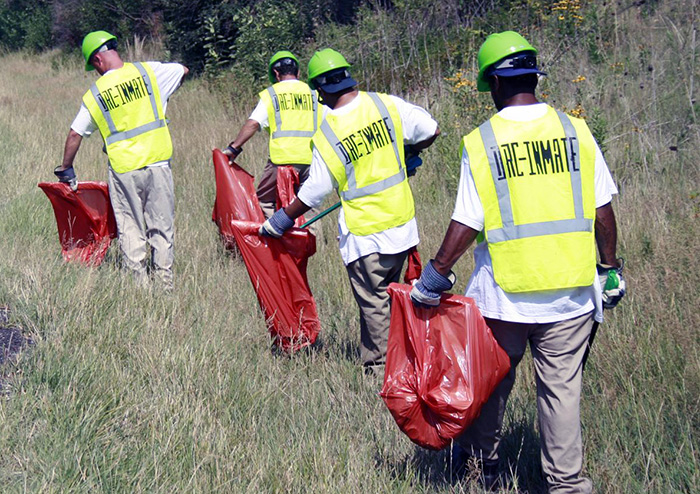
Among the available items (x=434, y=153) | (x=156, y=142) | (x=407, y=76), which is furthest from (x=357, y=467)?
(x=407, y=76)

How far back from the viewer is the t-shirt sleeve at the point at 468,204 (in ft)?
10.4

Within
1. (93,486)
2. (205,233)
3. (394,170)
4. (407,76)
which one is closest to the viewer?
(93,486)

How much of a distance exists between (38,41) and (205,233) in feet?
87.0

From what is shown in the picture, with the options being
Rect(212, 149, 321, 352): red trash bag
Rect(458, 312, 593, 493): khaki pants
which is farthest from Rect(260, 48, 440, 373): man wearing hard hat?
Rect(458, 312, 593, 493): khaki pants

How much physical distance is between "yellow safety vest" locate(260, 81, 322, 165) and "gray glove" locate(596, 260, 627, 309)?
12.8 ft

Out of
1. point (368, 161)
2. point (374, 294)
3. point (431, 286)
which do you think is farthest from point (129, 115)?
point (431, 286)

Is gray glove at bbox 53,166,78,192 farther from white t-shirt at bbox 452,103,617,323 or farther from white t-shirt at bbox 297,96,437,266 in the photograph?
white t-shirt at bbox 452,103,617,323

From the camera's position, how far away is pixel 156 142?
6305mm

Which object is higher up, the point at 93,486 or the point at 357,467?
the point at 93,486

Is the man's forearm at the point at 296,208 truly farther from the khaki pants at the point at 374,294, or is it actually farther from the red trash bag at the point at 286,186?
the red trash bag at the point at 286,186

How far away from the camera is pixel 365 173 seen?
4.42 metres

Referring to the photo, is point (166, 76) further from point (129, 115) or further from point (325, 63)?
point (325, 63)

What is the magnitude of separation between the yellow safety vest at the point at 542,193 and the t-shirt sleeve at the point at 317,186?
55.0 inches

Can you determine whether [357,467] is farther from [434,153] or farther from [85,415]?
[434,153]
